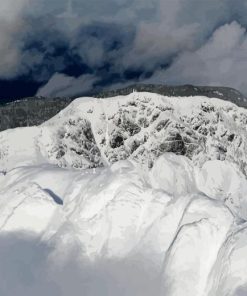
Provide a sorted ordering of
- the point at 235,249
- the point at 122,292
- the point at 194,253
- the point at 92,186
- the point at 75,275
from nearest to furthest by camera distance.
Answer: the point at 235,249
the point at 194,253
the point at 122,292
the point at 75,275
the point at 92,186

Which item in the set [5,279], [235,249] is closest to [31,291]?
[5,279]

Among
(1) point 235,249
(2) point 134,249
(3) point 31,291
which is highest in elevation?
(1) point 235,249

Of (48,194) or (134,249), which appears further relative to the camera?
(48,194)

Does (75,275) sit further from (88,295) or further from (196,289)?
(196,289)

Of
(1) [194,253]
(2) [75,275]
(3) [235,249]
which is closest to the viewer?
(3) [235,249]

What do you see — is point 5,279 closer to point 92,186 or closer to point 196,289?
point 92,186

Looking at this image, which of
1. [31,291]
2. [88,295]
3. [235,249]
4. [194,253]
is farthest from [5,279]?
[235,249]

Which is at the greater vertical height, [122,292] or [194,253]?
[194,253]
